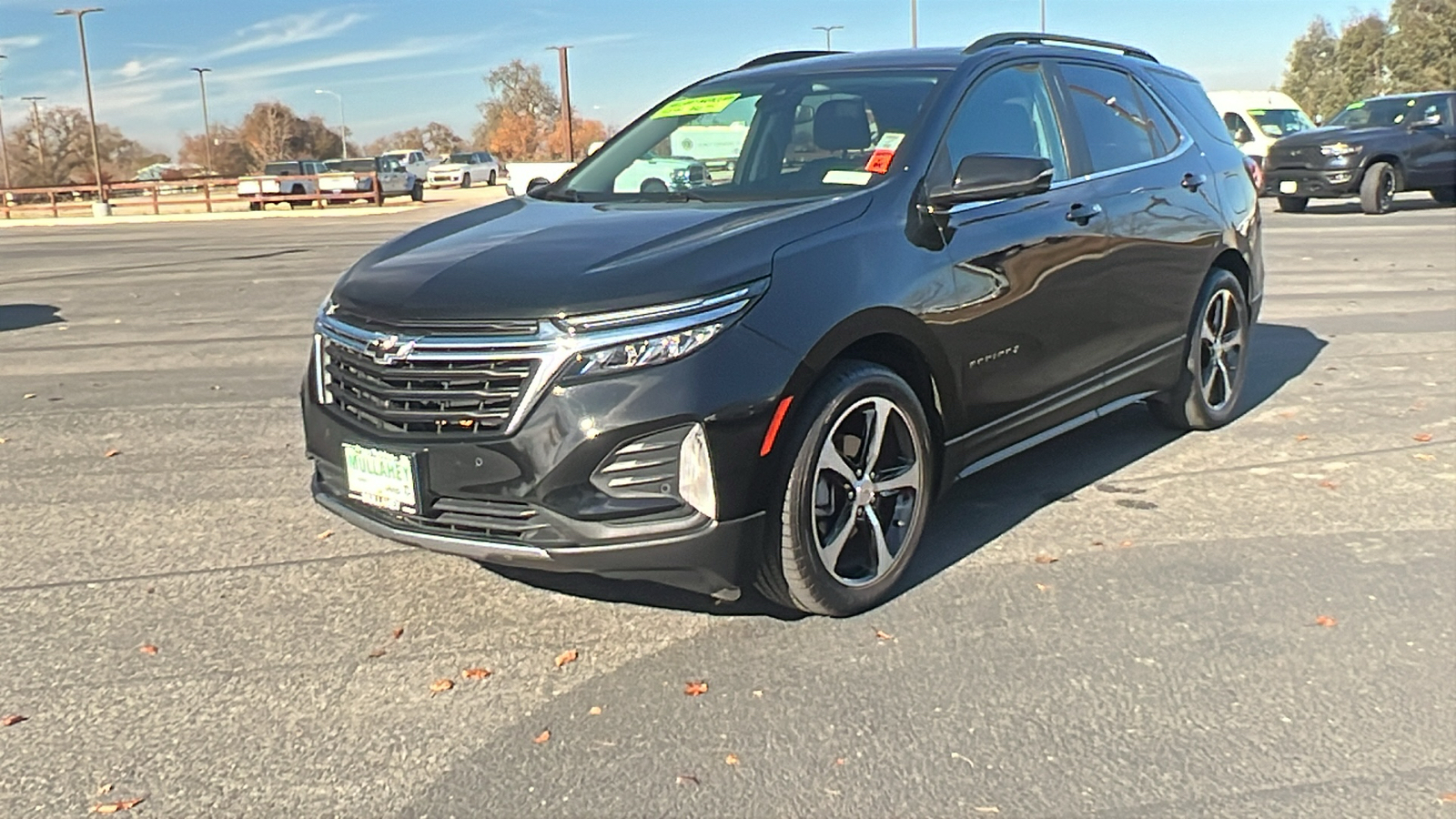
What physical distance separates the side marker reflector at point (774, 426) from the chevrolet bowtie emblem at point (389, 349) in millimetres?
1008

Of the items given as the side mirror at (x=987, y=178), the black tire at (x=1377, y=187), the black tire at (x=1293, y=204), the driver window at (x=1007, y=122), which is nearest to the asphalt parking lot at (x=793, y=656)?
the side mirror at (x=987, y=178)

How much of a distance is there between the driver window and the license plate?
2046 mm

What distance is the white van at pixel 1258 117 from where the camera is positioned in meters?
25.1

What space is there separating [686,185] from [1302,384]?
424cm

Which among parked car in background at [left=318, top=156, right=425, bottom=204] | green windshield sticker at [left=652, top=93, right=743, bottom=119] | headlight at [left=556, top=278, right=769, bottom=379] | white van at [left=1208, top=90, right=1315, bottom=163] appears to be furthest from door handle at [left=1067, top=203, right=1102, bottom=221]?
parked car in background at [left=318, top=156, right=425, bottom=204]

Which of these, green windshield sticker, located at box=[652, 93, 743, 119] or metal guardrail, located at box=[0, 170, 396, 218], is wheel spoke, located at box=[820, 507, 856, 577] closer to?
green windshield sticker, located at box=[652, 93, 743, 119]

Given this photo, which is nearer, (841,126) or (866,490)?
(866,490)

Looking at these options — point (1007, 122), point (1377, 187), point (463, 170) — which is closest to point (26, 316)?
point (1007, 122)

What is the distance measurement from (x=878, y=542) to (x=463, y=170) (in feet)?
172

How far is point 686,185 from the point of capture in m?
4.70

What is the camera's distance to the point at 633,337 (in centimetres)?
333

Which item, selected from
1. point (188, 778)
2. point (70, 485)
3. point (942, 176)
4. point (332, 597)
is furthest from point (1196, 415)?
point (70, 485)

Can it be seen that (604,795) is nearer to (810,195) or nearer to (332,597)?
(332,597)

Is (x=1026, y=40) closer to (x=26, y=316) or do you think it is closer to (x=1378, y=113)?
A: (x=26, y=316)
